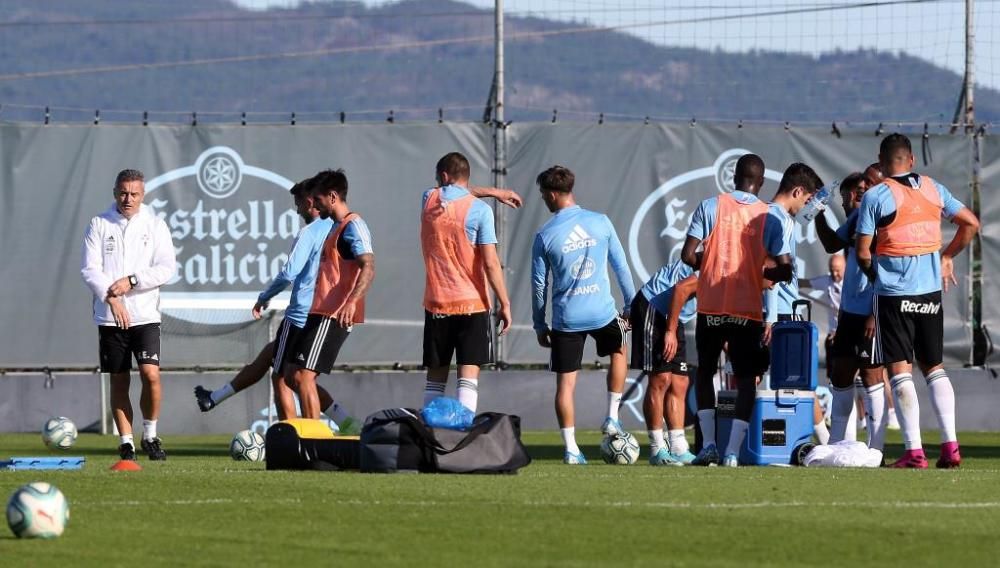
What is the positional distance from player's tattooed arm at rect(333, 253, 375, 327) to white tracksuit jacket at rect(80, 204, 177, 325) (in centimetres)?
146

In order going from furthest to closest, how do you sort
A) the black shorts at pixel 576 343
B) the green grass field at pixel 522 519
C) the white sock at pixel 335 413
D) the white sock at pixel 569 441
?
the white sock at pixel 335 413 → the black shorts at pixel 576 343 → the white sock at pixel 569 441 → the green grass field at pixel 522 519

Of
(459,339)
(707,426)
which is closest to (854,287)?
(707,426)

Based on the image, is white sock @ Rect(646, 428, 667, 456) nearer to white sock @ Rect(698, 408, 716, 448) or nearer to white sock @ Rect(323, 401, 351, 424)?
white sock @ Rect(698, 408, 716, 448)

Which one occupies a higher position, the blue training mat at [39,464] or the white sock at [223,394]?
the white sock at [223,394]

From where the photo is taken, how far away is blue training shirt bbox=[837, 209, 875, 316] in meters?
12.1

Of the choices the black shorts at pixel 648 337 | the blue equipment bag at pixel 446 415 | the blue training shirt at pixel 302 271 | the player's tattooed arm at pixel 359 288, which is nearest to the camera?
the blue equipment bag at pixel 446 415

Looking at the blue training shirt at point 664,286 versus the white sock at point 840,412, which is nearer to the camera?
the white sock at point 840,412

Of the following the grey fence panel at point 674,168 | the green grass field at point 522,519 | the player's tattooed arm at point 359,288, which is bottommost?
the green grass field at point 522,519

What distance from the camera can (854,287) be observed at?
480 inches

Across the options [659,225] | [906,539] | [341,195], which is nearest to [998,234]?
[659,225]

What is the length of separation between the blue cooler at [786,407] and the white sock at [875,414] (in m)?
0.39

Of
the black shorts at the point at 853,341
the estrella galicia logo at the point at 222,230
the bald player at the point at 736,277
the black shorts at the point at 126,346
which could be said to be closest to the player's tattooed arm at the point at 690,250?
the bald player at the point at 736,277

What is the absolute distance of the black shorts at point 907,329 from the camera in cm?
1147

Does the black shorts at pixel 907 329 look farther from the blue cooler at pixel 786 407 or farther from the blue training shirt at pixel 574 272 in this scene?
the blue training shirt at pixel 574 272
